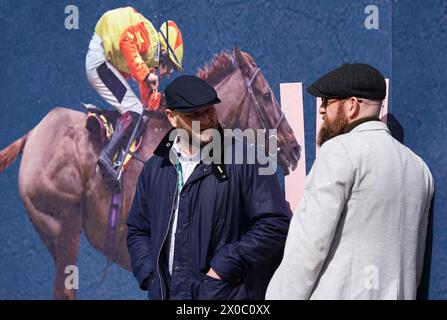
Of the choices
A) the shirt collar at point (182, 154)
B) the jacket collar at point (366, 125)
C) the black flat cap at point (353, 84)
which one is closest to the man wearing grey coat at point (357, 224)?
the jacket collar at point (366, 125)

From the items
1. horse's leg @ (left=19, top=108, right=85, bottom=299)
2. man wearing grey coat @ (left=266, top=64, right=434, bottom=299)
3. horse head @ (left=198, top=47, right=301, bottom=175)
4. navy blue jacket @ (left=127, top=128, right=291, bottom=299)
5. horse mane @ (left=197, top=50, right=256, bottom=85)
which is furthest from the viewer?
horse's leg @ (left=19, top=108, right=85, bottom=299)

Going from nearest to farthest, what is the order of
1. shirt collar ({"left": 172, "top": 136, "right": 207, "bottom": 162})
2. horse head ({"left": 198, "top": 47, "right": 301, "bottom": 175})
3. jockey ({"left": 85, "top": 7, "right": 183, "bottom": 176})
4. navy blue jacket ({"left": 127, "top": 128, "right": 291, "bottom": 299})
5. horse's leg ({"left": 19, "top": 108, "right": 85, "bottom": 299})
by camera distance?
navy blue jacket ({"left": 127, "top": 128, "right": 291, "bottom": 299}) < shirt collar ({"left": 172, "top": 136, "right": 207, "bottom": 162}) < horse head ({"left": 198, "top": 47, "right": 301, "bottom": 175}) < jockey ({"left": 85, "top": 7, "right": 183, "bottom": 176}) < horse's leg ({"left": 19, "top": 108, "right": 85, "bottom": 299})

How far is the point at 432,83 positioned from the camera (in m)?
3.41

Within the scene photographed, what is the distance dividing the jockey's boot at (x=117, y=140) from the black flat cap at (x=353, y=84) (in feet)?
5.39

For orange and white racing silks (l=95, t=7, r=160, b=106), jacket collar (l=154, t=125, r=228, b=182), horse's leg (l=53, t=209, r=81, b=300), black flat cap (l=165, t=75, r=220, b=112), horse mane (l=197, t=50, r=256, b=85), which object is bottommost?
horse's leg (l=53, t=209, r=81, b=300)

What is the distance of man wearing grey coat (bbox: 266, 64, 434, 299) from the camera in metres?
2.98

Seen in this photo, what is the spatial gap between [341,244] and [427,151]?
689mm

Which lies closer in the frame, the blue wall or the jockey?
the blue wall

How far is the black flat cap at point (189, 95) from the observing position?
3570 millimetres

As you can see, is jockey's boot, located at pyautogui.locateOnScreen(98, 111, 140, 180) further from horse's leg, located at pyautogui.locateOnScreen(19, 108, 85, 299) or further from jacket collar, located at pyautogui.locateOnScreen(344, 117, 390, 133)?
jacket collar, located at pyautogui.locateOnScreen(344, 117, 390, 133)

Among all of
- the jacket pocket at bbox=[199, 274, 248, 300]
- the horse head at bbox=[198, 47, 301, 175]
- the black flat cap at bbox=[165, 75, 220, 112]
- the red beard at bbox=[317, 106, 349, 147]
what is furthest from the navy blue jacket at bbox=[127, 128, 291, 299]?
the horse head at bbox=[198, 47, 301, 175]

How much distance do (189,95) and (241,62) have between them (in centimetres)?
84

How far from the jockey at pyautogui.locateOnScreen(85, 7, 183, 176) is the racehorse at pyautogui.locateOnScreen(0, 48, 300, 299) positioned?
12cm
